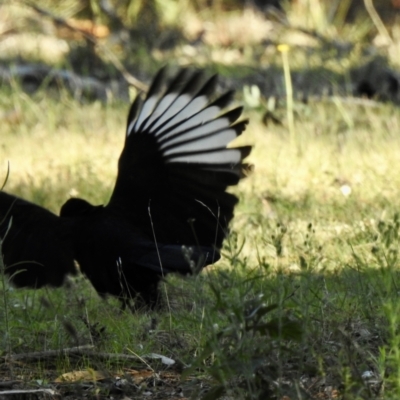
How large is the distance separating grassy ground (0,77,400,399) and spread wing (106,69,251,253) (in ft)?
0.63

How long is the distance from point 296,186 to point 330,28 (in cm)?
596

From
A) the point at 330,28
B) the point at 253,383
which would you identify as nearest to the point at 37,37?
the point at 330,28

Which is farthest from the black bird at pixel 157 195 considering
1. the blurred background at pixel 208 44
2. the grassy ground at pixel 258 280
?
the blurred background at pixel 208 44

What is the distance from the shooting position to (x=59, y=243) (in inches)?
164

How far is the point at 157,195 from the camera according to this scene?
13.7 feet

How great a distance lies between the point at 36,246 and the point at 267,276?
981 millimetres

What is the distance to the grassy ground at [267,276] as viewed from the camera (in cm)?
246

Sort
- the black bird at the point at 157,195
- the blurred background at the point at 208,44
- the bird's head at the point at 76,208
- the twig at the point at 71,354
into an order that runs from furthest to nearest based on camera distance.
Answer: the blurred background at the point at 208,44 < the bird's head at the point at 76,208 < the black bird at the point at 157,195 < the twig at the point at 71,354

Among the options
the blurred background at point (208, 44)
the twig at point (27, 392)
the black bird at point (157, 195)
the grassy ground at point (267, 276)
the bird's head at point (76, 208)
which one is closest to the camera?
the grassy ground at point (267, 276)

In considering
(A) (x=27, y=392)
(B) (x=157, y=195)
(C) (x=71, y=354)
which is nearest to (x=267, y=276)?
(B) (x=157, y=195)

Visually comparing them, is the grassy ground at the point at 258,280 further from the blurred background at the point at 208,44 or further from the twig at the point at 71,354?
the blurred background at the point at 208,44

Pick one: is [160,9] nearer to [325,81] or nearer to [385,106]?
[325,81]

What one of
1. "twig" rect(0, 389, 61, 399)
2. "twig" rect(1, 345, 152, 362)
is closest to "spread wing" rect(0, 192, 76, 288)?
"twig" rect(1, 345, 152, 362)

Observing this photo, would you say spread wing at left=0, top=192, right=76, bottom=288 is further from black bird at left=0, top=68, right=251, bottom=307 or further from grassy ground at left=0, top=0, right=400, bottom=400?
grassy ground at left=0, top=0, right=400, bottom=400
